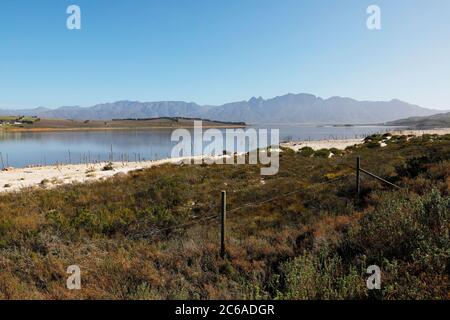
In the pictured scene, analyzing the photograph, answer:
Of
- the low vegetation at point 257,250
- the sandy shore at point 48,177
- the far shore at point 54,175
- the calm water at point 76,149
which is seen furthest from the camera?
the calm water at point 76,149

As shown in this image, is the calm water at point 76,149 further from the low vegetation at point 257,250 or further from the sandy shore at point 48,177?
the low vegetation at point 257,250

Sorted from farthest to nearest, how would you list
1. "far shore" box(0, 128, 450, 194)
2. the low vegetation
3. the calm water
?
1. the calm water
2. "far shore" box(0, 128, 450, 194)
3. the low vegetation

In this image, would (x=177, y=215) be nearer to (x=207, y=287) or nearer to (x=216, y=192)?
(x=216, y=192)

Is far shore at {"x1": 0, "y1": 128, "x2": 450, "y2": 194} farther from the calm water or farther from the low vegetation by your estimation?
the calm water

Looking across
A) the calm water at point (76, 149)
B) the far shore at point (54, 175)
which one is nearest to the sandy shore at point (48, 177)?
the far shore at point (54, 175)

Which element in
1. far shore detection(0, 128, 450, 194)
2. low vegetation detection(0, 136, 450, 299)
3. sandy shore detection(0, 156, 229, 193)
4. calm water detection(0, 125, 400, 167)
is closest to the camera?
low vegetation detection(0, 136, 450, 299)

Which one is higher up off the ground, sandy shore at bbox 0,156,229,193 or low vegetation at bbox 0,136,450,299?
low vegetation at bbox 0,136,450,299

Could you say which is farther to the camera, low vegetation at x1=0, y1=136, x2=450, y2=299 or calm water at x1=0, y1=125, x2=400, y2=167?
calm water at x1=0, y1=125, x2=400, y2=167

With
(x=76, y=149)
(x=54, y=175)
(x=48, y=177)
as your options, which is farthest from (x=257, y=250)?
(x=76, y=149)

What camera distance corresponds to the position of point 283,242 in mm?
6312

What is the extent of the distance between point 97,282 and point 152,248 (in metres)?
1.67

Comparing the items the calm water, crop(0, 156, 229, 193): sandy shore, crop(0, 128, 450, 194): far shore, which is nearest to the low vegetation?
crop(0, 156, 229, 193): sandy shore

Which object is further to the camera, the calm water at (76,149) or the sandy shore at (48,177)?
the calm water at (76,149)
